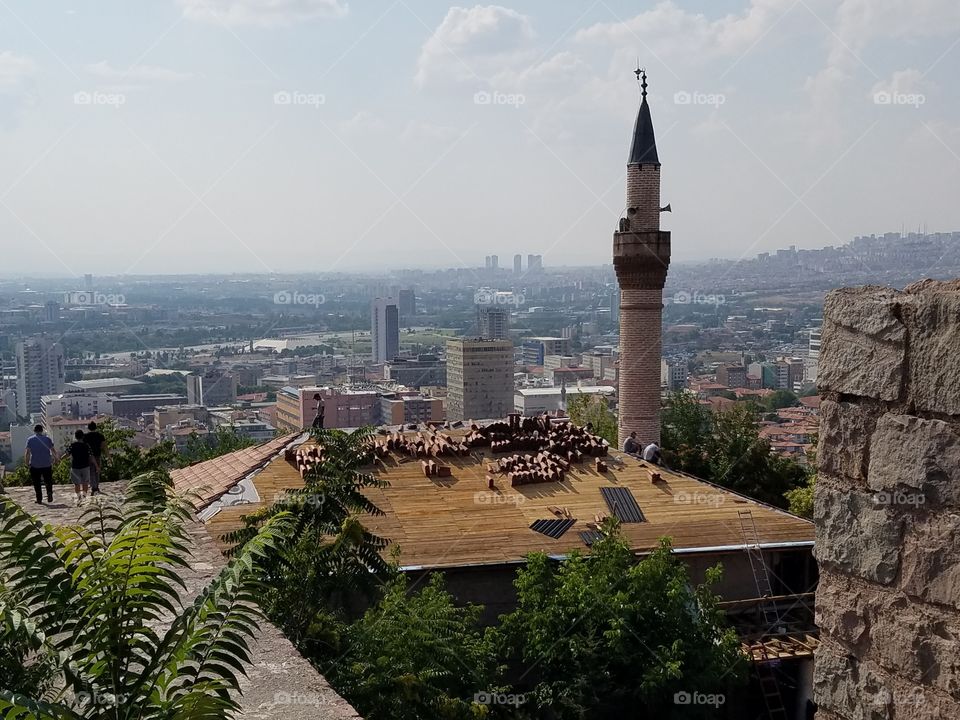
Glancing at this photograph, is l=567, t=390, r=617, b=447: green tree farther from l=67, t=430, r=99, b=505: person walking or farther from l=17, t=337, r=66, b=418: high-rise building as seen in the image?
l=17, t=337, r=66, b=418: high-rise building

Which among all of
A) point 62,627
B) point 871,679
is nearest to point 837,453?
point 871,679

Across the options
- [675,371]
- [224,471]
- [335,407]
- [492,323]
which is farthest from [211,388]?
[224,471]

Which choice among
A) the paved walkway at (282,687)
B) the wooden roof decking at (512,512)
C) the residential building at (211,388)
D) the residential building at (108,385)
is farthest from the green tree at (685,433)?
the residential building at (108,385)

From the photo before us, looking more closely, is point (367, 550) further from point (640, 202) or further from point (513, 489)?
point (640, 202)

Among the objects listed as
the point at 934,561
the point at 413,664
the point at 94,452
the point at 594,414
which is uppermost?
the point at 934,561

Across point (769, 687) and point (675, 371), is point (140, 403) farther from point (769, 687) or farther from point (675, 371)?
point (769, 687)

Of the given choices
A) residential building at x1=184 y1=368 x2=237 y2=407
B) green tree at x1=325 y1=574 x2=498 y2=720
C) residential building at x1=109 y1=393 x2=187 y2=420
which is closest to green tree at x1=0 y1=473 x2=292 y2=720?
green tree at x1=325 y1=574 x2=498 y2=720

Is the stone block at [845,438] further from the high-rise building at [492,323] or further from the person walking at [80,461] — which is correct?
the high-rise building at [492,323]
